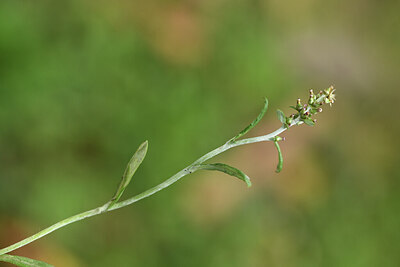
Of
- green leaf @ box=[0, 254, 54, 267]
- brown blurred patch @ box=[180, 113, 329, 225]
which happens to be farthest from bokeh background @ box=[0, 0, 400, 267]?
green leaf @ box=[0, 254, 54, 267]

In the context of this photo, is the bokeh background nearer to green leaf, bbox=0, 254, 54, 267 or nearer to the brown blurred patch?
the brown blurred patch

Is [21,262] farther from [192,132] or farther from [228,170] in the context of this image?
[192,132]

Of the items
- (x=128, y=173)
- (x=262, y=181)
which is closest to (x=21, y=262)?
(x=128, y=173)

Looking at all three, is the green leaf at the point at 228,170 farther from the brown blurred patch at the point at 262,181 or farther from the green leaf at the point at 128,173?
the brown blurred patch at the point at 262,181

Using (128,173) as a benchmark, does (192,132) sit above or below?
above

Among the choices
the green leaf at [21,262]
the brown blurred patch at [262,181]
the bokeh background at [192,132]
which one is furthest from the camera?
the brown blurred patch at [262,181]

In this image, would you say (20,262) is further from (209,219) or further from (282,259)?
(282,259)

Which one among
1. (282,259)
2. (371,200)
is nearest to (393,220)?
(371,200)

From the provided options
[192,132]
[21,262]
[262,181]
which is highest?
[192,132]

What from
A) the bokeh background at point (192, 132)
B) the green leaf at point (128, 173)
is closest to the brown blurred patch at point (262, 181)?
the bokeh background at point (192, 132)
